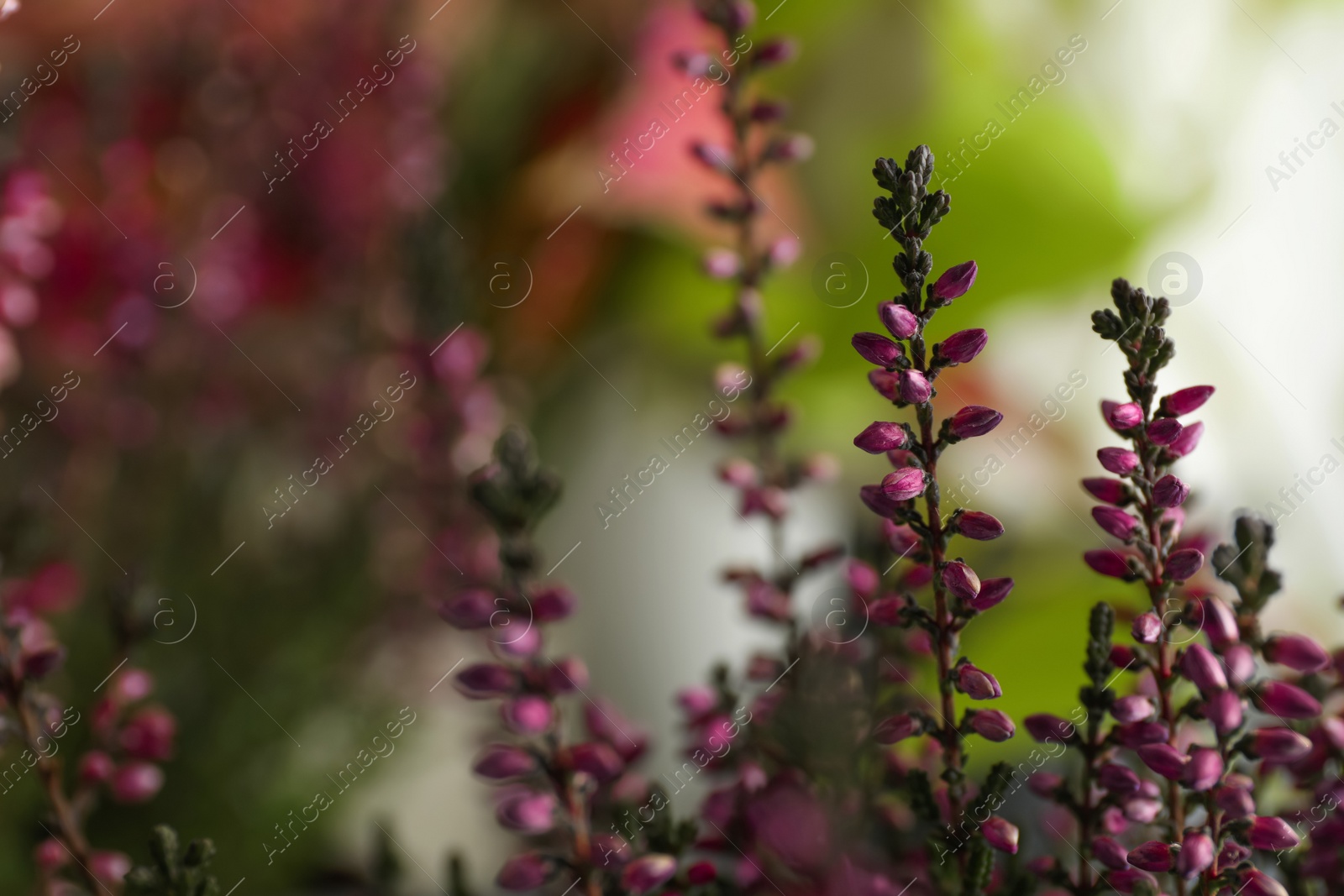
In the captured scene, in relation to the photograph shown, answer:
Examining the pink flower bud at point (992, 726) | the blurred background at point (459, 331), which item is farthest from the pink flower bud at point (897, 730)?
the blurred background at point (459, 331)

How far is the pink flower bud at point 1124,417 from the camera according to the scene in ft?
0.69

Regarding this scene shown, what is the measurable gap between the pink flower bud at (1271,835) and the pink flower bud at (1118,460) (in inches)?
3.0

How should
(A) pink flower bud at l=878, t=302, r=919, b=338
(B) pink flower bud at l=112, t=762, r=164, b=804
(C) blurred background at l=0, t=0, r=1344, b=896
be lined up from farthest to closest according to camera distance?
(C) blurred background at l=0, t=0, r=1344, b=896 < (B) pink flower bud at l=112, t=762, r=164, b=804 < (A) pink flower bud at l=878, t=302, r=919, b=338

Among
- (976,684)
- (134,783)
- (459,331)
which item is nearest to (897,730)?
(976,684)

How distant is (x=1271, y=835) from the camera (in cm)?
22

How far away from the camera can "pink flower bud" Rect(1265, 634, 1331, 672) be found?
0.22 m

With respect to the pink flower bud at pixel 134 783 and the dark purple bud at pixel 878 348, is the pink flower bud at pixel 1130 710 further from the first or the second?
the pink flower bud at pixel 134 783

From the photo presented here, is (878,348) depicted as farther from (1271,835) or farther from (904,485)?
(1271,835)

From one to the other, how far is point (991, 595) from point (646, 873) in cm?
10

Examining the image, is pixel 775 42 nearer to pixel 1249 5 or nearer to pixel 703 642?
pixel 703 642

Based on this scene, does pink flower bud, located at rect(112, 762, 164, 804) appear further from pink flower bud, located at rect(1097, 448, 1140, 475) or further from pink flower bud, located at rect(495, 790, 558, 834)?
pink flower bud, located at rect(1097, 448, 1140, 475)

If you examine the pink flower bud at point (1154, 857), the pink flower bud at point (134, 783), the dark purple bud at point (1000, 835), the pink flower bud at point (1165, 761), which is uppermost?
the pink flower bud at point (134, 783)

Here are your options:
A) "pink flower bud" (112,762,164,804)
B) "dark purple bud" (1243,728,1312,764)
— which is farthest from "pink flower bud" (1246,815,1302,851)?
"pink flower bud" (112,762,164,804)

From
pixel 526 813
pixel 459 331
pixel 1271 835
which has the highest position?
pixel 459 331
